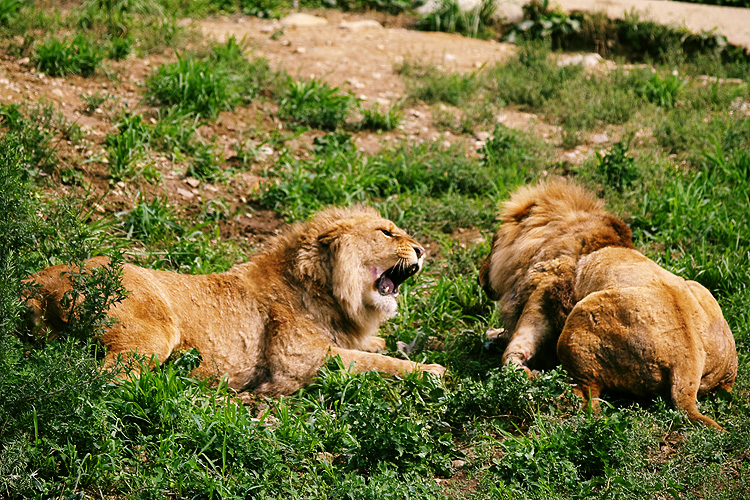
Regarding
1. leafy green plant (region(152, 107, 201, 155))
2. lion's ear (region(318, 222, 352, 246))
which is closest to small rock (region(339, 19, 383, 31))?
leafy green plant (region(152, 107, 201, 155))

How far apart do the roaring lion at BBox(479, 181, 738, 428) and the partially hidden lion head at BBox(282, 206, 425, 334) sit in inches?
32.1

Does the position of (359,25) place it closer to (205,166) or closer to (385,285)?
(205,166)

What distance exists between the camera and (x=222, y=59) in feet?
30.5

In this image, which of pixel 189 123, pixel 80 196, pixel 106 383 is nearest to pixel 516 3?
pixel 189 123

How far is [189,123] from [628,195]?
454cm

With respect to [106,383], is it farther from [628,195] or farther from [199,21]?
[199,21]

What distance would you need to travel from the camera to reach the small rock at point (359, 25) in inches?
464

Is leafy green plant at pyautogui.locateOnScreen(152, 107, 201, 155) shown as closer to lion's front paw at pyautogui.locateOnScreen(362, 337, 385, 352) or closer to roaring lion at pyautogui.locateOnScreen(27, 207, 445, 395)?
roaring lion at pyautogui.locateOnScreen(27, 207, 445, 395)

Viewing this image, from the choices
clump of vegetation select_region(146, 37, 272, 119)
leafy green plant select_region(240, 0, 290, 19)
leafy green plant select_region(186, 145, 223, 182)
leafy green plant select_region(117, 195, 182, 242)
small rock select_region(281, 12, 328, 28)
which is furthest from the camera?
leafy green plant select_region(240, 0, 290, 19)

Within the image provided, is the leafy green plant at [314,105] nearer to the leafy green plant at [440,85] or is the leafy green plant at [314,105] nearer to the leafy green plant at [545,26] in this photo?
the leafy green plant at [440,85]

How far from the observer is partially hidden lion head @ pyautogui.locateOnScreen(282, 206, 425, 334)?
5.61 m

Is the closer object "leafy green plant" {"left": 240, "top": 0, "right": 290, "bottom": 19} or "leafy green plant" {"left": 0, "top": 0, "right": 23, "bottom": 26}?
"leafy green plant" {"left": 0, "top": 0, "right": 23, "bottom": 26}

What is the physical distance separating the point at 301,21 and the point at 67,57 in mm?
4274

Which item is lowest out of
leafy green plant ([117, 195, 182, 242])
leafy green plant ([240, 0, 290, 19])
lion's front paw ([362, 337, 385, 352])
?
lion's front paw ([362, 337, 385, 352])
